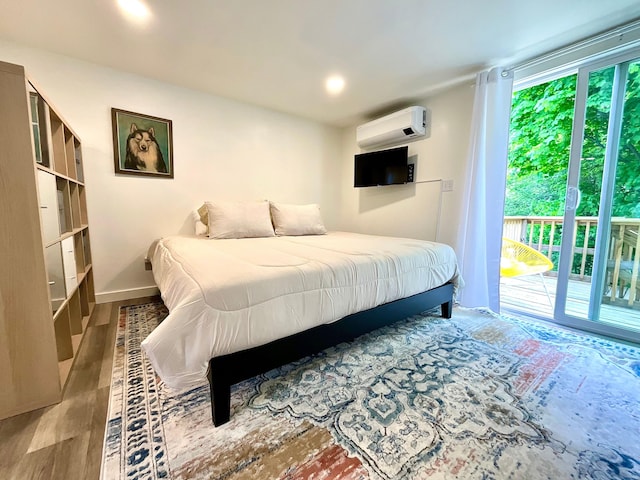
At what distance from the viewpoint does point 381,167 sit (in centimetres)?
332

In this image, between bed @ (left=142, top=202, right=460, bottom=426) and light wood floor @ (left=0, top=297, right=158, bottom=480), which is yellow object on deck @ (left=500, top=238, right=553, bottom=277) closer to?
bed @ (left=142, top=202, right=460, bottom=426)

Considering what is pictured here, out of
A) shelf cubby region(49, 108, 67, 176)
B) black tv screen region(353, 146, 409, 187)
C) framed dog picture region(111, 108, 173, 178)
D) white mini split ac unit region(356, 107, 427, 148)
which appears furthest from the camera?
black tv screen region(353, 146, 409, 187)

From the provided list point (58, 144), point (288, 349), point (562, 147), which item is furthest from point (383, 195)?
point (58, 144)

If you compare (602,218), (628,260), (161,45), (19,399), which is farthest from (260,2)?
(628,260)

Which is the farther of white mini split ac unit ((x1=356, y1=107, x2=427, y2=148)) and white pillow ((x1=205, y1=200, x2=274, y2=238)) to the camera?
white mini split ac unit ((x1=356, y1=107, x2=427, y2=148))

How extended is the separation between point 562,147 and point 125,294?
5.62 meters

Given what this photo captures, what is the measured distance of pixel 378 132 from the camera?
321 centimetres

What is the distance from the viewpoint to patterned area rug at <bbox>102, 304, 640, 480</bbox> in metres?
0.96

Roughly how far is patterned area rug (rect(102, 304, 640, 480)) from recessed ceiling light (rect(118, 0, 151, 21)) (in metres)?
2.17

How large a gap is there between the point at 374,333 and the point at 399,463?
108 cm

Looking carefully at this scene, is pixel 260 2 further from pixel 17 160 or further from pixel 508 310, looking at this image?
pixel 508 310

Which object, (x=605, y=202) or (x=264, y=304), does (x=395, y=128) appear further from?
(x=264, y=304)

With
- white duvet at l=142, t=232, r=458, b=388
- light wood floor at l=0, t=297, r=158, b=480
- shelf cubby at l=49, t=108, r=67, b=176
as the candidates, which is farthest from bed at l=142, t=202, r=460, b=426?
shelf cubby at l=49, t=108, r=67, b=176

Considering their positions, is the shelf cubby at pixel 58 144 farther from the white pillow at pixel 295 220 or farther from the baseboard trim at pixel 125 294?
the white pillow at pixel 295 220
